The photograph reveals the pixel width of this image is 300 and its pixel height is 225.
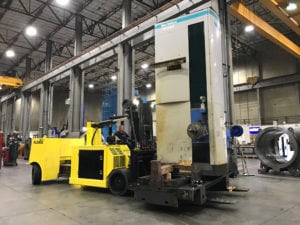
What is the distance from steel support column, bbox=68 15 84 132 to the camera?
442 inches

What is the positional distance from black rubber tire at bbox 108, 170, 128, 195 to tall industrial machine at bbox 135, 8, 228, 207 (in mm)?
898

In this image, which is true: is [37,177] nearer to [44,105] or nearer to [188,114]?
[188,114]

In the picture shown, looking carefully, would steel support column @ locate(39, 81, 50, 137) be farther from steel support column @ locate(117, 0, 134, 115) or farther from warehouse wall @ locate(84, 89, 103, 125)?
warehouse wall @ locate(84, 89, 103, 125)

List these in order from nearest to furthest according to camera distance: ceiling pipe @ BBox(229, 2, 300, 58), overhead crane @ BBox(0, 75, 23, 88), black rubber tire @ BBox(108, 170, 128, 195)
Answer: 1. black rubber tire @ BBox(108, 170, 128, 195)
2. ceiling pipe @ BBox(229, 2, 300, 58)
3. overhead crane @ BBox(0, 75, 23, 88)

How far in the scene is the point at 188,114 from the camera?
3.57m

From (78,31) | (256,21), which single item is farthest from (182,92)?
(78,31)

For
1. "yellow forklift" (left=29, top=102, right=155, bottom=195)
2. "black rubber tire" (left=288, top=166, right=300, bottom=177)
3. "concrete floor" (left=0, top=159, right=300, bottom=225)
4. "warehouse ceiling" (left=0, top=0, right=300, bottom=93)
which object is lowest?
"concrete floor" (left=0, top=159, right=300, bottom=225)

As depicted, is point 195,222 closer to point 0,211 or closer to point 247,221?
point 247,221

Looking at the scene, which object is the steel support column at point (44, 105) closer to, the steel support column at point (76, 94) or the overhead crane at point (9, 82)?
the overhead crane at point (9, 82)

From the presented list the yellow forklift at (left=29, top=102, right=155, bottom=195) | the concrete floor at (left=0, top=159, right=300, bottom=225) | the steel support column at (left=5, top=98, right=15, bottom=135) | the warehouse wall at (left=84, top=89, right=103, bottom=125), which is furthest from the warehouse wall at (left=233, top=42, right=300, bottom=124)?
the steel support column at (left=5, top=98, right=15, bottom=135)

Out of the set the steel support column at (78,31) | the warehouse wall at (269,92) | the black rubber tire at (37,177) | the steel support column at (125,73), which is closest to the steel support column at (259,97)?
the warehouse wall at (269,92)

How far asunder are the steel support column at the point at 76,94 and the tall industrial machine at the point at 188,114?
8228 millimetres

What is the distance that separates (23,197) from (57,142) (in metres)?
1.83

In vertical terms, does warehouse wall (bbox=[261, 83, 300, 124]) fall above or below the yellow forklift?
above
